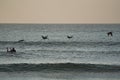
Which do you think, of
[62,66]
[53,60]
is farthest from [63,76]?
[53,60]

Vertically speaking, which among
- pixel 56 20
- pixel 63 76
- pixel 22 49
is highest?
pixel 56 20

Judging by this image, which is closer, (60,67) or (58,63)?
(60,67)

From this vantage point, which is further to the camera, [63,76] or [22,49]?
[22,49]

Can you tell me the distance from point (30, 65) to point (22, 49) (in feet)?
3.80

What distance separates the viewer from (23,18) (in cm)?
561

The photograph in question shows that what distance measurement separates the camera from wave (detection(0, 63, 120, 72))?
14.3 feet

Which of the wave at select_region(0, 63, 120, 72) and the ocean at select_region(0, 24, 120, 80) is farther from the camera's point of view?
the wave at select_region(0, 63, 120, 72)

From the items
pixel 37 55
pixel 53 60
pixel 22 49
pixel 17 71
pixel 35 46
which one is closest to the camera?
pixel 17 71

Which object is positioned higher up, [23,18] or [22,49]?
[23,18]

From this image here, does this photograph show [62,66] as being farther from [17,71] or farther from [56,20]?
[56,20]

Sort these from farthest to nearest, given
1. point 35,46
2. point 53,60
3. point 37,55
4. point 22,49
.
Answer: point 35,46
point 22,49
point 37,55
point 53,60

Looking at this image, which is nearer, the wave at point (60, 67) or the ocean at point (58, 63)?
the ocean at point (58, 63)

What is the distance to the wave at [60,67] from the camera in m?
4.35

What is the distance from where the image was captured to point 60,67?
4.52 meters
